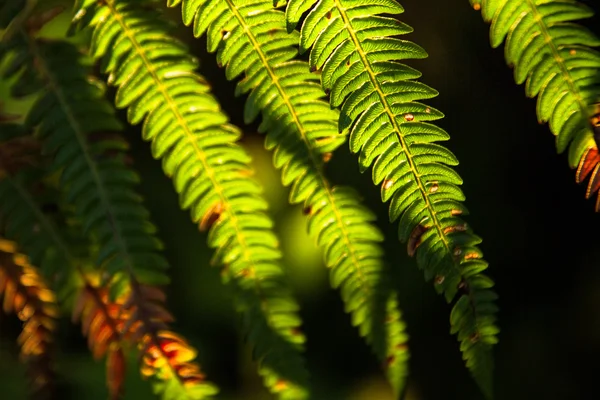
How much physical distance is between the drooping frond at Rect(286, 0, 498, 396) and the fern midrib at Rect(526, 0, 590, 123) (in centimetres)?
16

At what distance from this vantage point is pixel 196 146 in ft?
3.75

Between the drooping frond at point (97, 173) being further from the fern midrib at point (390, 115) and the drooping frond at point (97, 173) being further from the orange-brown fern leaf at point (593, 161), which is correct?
the orange-brown fern leaf at point (593, 161)

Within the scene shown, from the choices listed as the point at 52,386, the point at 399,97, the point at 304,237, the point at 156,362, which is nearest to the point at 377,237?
the point at 399,97

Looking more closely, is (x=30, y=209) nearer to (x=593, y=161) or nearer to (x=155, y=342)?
(x=155, y=342)

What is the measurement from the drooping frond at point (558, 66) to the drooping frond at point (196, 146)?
1.60 feet

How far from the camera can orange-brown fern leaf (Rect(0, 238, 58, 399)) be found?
1351 mm

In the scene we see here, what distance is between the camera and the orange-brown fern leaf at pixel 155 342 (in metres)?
1.20

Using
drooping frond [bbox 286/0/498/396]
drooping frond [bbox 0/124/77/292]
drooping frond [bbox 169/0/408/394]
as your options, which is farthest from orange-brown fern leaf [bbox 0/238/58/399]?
drooping frond [bbox 286/0/498/396]

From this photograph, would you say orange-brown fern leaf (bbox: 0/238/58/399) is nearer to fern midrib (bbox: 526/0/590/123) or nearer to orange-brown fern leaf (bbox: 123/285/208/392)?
orange-brown fern leaf (bbox: 123/285/208/392)

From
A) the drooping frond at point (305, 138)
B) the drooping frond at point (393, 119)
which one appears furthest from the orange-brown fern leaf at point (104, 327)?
the drooping frond at point (393, 119)

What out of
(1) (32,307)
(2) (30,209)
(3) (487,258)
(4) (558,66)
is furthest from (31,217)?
(3) (487,258)

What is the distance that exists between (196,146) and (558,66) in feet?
1.98

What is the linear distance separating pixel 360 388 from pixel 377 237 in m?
1.91

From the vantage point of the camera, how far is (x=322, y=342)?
2984 millimetres
